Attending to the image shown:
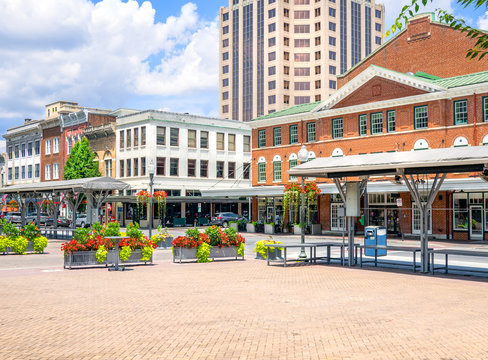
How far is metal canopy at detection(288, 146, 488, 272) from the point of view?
54.1 feet

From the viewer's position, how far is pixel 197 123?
6631cm

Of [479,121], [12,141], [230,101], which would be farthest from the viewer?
[230,101]

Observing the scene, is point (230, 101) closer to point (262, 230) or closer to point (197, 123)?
point (197, 123)

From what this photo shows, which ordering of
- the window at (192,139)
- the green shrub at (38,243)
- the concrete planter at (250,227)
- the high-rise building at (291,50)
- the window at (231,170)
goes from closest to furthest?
the green shrub at (38,243) → the concrete planter at (250,227) → the window at (192,139) → the window at (231,170) → the high-rise building at (291,50)

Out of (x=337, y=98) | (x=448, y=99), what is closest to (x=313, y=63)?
(x=337, y=98)

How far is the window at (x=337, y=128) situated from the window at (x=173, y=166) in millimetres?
23997

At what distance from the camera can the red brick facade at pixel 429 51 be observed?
4475cm

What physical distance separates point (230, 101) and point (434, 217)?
262 ft

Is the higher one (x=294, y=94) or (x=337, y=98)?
(x=294, y=94)

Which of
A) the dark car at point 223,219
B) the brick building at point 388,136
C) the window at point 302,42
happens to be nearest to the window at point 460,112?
the brick building at point 388,136

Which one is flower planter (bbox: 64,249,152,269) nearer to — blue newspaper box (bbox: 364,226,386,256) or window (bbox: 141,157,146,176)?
blue newspaper box (bbox: 364,226,386,256)

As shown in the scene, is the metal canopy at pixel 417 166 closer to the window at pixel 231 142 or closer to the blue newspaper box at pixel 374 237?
the blue newspaper box at pixel 374 237

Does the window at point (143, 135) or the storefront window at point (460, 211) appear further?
the window at point (143, 135)

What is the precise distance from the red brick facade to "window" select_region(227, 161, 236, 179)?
24774 millimetres
